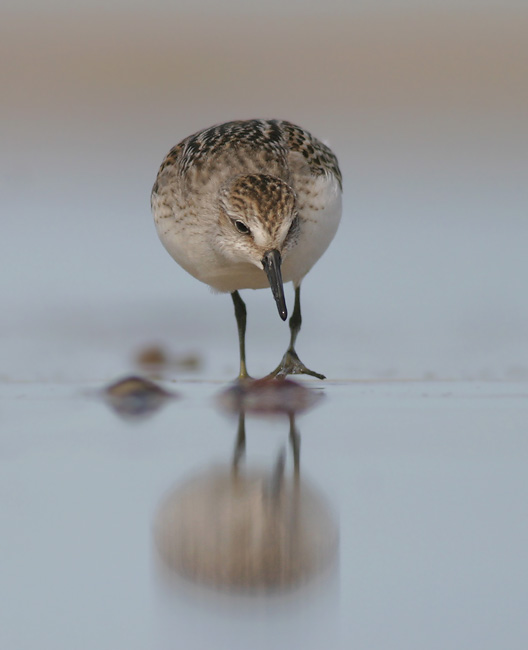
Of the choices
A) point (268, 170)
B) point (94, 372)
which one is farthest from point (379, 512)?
point (94, 372)

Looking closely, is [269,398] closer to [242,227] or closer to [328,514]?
[242,227]

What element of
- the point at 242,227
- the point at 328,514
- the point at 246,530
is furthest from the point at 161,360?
the point at 246,530

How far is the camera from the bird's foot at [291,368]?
5.96m

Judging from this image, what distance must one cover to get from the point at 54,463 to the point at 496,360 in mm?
3617

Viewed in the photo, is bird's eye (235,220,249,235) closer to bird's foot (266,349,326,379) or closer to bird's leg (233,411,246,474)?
bird's foot (266,349,326,379)

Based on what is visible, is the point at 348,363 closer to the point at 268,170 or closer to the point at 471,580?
the point at 268,170

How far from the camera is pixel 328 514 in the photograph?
2.97 metres

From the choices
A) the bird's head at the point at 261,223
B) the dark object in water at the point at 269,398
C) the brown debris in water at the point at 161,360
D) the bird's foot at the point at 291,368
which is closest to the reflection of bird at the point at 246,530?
the dark object in water at the point at 269,398

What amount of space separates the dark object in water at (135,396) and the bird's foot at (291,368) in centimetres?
108

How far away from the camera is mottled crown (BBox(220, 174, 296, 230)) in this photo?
16.9 feet

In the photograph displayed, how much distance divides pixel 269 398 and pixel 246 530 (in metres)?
1.94

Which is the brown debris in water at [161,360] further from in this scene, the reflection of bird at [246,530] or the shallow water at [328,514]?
the reflection of bird at [246,530]

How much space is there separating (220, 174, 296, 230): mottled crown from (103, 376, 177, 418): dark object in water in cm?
88

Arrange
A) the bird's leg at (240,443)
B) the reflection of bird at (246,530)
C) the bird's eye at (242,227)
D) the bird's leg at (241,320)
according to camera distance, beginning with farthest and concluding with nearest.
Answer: the bird's leg at (241,320), the bird's eye at (242,227), the bird's leg at (240,443), the reflection of bird at (246,530)
